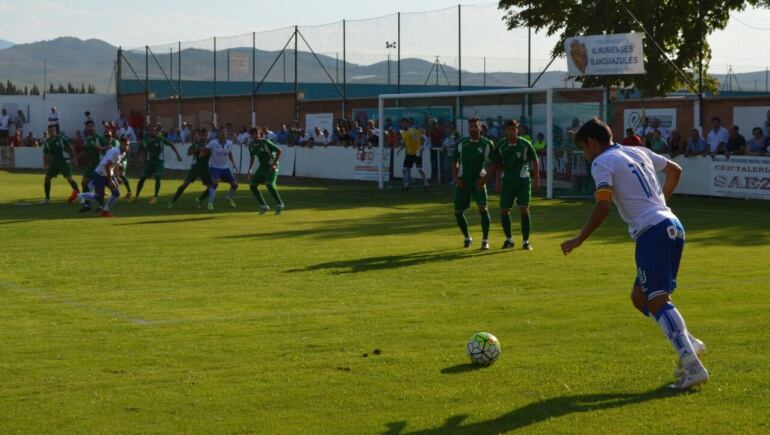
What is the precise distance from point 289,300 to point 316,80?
42990 mm

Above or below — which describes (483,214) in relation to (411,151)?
below

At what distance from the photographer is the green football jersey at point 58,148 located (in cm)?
2859

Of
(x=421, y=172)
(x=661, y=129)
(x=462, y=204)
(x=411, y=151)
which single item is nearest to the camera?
(x=462, y=204)

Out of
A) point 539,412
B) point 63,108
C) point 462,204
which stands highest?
point 63,108

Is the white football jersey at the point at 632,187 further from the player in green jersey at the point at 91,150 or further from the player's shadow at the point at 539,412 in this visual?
the player in green jersey at the point at 91,150

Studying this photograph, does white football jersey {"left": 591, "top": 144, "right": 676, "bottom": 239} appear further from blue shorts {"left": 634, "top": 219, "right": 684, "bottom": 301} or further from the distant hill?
the distant hill

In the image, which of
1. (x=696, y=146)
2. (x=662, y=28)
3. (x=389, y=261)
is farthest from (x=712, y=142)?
(x=389, y=261)

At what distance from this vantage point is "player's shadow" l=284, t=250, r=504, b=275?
15.5 meters

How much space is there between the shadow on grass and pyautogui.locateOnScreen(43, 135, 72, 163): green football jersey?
848 inches

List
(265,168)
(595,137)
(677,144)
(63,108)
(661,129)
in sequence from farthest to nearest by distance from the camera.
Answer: (63,108)
(661,129)
(677,144)
(265,168)
(595,137)

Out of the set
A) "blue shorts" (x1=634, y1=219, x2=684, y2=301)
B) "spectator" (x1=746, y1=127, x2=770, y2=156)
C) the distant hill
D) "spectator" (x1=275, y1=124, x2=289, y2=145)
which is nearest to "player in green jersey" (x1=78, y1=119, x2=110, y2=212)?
"spectator" (x1=746, y1=127, x2=770, y2=156)

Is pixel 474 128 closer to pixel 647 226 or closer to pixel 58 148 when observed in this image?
pixel 647 226

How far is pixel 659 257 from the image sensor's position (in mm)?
7949

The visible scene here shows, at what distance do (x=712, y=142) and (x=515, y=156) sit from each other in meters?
12.9
